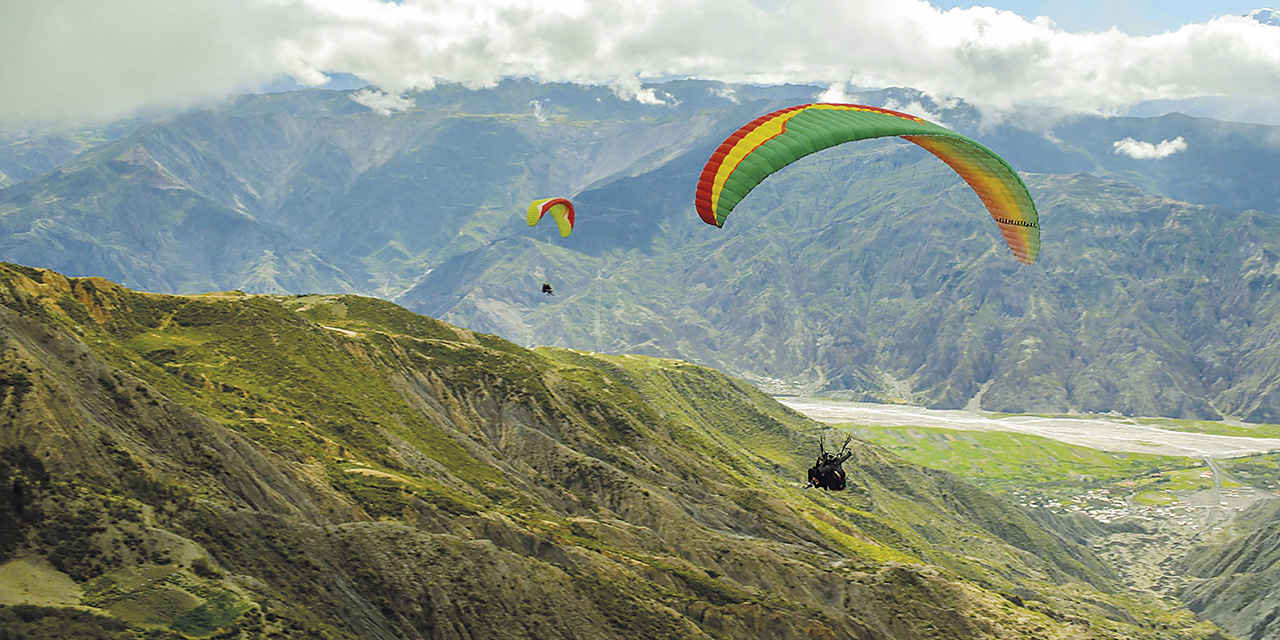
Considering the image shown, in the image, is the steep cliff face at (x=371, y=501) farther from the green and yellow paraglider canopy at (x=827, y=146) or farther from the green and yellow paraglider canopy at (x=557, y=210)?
the green and yellow paraglider canopy at (x=827, y=146)

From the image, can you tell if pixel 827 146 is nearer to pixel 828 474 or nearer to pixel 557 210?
pixel 828 474

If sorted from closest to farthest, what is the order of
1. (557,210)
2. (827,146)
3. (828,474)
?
(827,146) < (828,474) < (557,210)

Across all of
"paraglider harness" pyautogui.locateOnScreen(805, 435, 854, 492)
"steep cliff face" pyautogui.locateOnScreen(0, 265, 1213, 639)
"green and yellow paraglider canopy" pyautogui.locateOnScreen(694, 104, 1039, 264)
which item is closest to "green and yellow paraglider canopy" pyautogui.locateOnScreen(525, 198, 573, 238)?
"steep cliff face" pyautogui.locateOnScreen(0, 265, 1213, 639)

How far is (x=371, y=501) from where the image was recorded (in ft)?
273

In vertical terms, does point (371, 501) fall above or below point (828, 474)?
below

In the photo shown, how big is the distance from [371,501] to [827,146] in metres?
47.0

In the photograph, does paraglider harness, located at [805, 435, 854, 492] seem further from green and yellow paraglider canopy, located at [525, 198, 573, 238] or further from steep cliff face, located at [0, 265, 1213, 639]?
green and yellow paraglider canopy, located at [525, 198, 573, 238]

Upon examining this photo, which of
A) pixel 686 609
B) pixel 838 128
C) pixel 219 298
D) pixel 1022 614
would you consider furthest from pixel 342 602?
pixel 1022 614

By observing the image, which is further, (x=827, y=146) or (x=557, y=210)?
(x=557, y=210)

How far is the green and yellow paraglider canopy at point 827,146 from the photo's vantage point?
58.5 metres

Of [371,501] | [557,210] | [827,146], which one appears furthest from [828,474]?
[557,210]

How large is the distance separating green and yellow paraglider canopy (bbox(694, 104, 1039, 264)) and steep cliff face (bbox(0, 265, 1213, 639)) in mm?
34366

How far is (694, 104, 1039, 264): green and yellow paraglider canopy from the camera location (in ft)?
192

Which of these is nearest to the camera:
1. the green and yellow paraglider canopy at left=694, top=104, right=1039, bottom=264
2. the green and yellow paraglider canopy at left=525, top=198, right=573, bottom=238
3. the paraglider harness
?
the green and yellow paraglider canopy at left=694, top=104, right=1039, bottom=264
